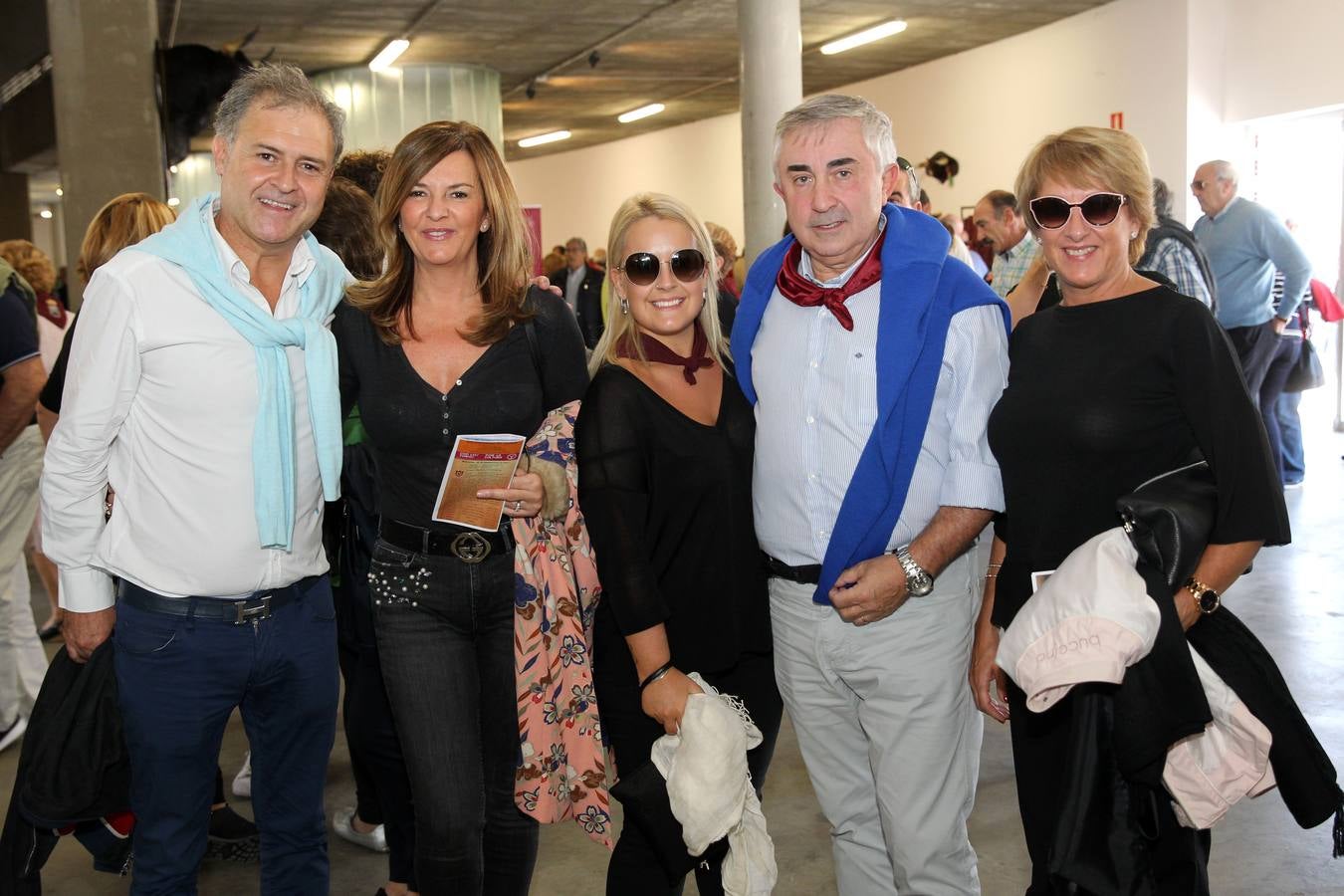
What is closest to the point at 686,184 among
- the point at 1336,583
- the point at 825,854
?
the point at 1336,583

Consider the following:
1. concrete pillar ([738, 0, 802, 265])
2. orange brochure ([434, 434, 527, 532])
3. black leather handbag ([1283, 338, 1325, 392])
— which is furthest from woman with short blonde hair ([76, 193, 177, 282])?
black leather handbag ([1283, 338, 1325, 392])

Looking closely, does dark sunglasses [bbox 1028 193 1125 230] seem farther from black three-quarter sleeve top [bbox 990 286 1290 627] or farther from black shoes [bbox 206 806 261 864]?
black shoes [bbox 206 806 261 864]

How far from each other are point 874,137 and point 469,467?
1.04 metres

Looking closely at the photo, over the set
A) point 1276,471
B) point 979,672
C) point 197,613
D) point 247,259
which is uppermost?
point 247,259

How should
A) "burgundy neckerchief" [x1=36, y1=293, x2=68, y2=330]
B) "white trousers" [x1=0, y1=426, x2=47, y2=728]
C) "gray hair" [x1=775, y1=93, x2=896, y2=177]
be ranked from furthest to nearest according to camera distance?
1. "burgundy neckerchief" [x1=36, y1=293, x2=68, y2=330]
2. "white trousers" [x1=0, y1=426, x2=47, y2=728]
3. "gray hair" [x1=775, y1=93, x2=896, y2=177]

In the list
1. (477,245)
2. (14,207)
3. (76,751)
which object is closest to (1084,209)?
(477,245)

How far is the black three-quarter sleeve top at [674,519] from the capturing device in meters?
2.32

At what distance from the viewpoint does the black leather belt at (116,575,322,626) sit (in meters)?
2.31

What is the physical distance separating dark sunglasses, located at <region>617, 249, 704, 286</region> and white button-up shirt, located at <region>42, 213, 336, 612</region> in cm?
71

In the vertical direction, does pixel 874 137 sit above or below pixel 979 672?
above

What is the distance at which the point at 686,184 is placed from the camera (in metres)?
21.0

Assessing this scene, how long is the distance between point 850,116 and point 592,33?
12574mm

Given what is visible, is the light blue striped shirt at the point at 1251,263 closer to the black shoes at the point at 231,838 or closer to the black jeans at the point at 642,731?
the black jeans at the point at 642,731

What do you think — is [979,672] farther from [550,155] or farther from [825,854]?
[550,155]
